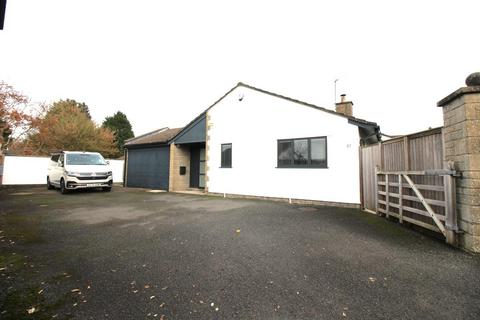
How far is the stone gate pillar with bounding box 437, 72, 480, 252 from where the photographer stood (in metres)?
3.80

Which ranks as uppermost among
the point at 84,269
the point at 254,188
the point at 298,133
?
the point at 298,133

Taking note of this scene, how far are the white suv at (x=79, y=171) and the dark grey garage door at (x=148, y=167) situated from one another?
2852 millimetres

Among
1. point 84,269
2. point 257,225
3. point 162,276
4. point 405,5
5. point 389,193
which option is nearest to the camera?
point 162,276

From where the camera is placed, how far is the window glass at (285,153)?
386 inches

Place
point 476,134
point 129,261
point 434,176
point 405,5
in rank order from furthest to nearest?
point 405,5 → point 434,176 → point 476,134 → point 129,261

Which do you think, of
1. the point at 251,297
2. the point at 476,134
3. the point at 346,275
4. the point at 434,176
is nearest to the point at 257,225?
the point at 346,275

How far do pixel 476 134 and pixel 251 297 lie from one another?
4.75m

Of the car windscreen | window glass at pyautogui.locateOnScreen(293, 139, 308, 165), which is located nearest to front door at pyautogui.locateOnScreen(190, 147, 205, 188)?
the car windscreen

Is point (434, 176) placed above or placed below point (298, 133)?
below

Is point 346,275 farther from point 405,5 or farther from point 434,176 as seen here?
point 405,5

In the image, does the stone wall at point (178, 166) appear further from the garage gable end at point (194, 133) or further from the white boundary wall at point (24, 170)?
the white boundary wall at point (24, 170)

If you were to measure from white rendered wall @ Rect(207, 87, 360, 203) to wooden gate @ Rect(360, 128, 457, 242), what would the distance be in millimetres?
1321

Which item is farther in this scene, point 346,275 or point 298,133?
point 298,133

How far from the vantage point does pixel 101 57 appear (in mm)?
11984
